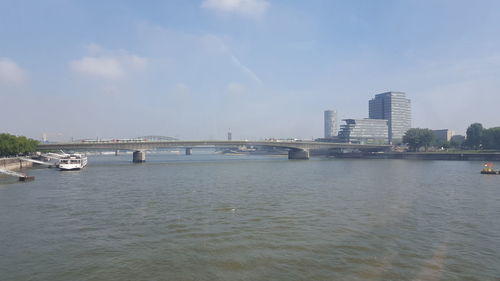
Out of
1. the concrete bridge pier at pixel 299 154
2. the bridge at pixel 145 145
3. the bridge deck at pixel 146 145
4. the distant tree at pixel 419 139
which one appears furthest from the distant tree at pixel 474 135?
the concrete bridge pier at pixel 299 154

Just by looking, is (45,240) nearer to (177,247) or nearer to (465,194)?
(177,247)

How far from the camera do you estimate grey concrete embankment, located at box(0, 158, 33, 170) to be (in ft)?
204

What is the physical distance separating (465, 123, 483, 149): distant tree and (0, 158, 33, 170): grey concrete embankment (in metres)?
157

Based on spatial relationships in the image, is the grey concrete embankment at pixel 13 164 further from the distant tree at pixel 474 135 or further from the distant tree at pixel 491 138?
the distant tree at pixel 474 135

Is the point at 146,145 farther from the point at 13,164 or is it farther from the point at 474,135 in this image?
the point at 474,135

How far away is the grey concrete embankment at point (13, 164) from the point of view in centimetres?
6225

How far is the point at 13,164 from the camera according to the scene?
69.6 m

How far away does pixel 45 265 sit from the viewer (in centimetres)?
1336

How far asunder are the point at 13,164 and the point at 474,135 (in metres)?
160

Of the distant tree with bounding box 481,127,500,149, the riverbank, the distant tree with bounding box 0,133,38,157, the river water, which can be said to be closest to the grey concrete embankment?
the distant tree with bounding box 0,133,38,157

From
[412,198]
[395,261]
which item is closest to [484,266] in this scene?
[395,261]

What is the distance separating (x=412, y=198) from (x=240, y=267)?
2232 cm

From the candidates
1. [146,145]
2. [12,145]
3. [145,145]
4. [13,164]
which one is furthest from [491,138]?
[12,145]

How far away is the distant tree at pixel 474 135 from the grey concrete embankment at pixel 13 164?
515 ft
